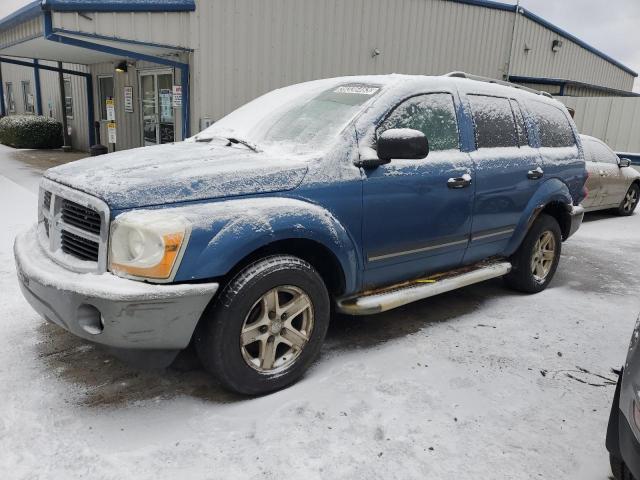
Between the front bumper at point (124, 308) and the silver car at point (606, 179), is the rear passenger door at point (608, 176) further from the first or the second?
the front bumper at point (124, 308)

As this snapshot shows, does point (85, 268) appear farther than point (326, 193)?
No

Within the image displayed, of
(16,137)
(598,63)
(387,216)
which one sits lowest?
(16,137)

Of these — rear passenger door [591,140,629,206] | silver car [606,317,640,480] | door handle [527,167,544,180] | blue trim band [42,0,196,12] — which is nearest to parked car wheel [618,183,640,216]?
rear passenger door [591,140,629,206]

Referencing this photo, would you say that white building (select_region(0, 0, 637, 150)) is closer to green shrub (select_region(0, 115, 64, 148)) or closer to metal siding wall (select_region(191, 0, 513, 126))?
metal siding wall (select_region(191, 0, 513, 126))

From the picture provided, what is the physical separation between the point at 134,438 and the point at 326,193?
165 centimetres

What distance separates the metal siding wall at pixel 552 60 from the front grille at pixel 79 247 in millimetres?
15154

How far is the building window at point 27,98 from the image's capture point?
22161 mm

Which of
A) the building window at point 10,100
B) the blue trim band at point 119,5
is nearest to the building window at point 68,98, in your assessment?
the building window at point 10,100

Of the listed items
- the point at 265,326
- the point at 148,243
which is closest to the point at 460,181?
the point at 265,326

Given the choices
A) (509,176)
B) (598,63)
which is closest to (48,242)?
(509,176)

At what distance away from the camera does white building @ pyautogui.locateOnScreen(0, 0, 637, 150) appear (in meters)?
8.88

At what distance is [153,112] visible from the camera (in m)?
12.2

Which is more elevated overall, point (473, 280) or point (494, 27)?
point (494, 27)

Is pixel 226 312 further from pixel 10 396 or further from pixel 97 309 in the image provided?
pixel 10 396
